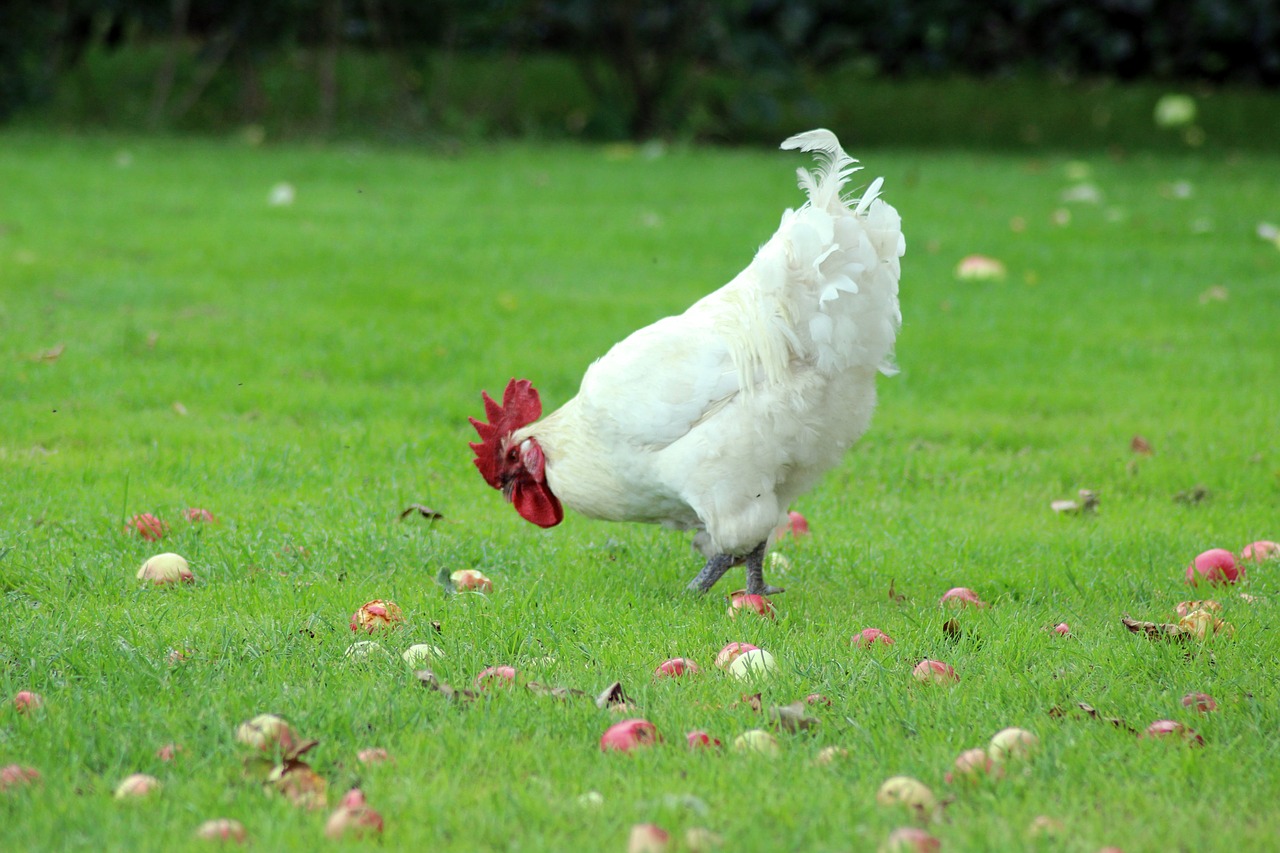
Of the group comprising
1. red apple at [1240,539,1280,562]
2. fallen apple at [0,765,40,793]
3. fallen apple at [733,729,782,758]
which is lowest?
red apple at [1240,539,1280,562]

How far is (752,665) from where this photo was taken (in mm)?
3406

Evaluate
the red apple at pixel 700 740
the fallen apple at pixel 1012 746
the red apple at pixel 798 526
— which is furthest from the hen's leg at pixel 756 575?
the fallen apple at pixel 1012 746

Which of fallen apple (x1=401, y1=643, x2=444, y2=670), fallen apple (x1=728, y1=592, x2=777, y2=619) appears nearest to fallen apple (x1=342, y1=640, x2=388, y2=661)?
fallen apple (x1=401, y1=643, x2=444, y2=670)

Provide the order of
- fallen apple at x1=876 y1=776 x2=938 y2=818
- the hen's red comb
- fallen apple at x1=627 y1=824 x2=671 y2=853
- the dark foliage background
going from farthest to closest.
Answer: the dark foliage background, the hen's red comb, fallen apple at x1=876 y1=776 x2=938 y2=818, fallen apple at x1=627 y1=824 x2=671 y2=853

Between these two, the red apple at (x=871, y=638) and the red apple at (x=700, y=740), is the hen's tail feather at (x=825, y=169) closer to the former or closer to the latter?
the red apple at (x=871, y=638)

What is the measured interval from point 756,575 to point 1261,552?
1.74 meters

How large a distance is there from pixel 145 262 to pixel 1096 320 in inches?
236

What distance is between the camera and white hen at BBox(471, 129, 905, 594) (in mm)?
3867

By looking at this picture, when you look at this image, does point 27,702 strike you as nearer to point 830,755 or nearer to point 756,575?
point 830,755

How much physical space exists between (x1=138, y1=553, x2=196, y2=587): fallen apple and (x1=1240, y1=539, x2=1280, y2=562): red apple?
3.47 metres

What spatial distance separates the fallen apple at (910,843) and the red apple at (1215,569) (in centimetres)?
216

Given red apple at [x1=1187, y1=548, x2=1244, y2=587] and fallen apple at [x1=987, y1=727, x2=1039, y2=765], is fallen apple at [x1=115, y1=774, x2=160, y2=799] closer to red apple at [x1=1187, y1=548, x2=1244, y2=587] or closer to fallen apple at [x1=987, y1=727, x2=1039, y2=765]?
fallen apple at [x1=987, y1=727, x2=1039, y2=765]

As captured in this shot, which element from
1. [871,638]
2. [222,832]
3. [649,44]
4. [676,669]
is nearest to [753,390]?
[871,638]

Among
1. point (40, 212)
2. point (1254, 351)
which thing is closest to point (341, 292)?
point (40, 212)
